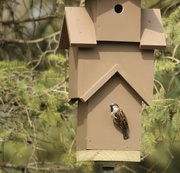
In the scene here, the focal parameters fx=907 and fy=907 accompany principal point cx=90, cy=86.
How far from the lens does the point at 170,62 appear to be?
5.02 meters

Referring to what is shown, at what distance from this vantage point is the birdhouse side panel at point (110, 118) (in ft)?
11.5

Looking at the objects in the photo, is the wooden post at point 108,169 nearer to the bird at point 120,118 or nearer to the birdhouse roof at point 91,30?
the bird at point 120,118

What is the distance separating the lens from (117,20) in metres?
3.54

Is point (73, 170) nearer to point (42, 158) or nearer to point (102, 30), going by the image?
point (42, 158)

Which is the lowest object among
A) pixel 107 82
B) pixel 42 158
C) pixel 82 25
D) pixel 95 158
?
pixel 42 158

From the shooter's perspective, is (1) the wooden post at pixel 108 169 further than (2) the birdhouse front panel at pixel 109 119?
No

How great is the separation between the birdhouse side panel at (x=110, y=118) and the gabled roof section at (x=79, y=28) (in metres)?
0.18

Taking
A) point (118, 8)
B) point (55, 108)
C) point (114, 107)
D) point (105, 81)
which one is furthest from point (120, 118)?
point (55, 108)

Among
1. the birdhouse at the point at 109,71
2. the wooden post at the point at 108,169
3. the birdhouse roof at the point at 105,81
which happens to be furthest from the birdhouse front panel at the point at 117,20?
the wooden post at the point at 108,169

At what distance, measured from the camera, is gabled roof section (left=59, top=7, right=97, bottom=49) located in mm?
3463

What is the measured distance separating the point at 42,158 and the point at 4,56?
753 mm

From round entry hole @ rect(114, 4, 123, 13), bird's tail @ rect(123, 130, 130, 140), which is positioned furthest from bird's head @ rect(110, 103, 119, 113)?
round entry hole @ rect(114, 4, 123, 13)

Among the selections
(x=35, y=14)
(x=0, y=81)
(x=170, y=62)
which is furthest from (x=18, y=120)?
(x=35, y=14)

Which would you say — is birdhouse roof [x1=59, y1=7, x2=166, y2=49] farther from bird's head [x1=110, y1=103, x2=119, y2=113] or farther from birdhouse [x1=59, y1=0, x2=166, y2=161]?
bird's head [x1=110, y1=103, x2=119, y2=113]
